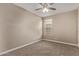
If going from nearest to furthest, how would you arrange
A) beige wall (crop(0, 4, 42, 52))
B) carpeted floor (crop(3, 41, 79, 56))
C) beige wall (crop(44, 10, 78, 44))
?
carpeted floor (crop(3, 41, 79, 56)) → beige wall (crop(0, 4, 42, 52)) → beige wall (crop(44, 10, 78, 44))

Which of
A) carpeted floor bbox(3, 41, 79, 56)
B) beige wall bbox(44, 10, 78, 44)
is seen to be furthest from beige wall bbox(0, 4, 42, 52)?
beige wall bbox(44, 10, 78, 44)

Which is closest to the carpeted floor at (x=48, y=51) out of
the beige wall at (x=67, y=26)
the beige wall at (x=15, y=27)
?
the beige wall at (x=15, y=27)

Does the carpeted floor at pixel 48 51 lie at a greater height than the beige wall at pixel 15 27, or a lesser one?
lesser

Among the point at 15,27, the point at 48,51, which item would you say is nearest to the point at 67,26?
the point at 48,51

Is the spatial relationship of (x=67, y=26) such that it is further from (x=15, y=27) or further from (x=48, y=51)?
(x=15, y=27)

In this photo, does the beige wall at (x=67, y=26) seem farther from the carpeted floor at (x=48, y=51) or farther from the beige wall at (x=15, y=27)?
the beige wall at (x=15, y=27)

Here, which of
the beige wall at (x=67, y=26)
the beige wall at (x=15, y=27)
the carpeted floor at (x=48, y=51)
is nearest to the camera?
the carpeted floor at (x=48, y=51)

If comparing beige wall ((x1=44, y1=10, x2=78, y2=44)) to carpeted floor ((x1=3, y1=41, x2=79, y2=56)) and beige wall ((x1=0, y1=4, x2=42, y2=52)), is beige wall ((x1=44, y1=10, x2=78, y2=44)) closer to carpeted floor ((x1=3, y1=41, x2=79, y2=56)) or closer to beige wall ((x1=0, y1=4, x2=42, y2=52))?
carpeted floor ((x1=3, y1=41, x2=79, y2=56))

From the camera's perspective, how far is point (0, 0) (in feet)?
2.30

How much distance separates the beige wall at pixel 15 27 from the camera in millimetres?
2646

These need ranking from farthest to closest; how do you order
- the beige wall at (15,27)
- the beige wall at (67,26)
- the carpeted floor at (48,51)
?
the beige wall at (67,26), the beige wall at (15,27), the carpeted floor at (48,51)

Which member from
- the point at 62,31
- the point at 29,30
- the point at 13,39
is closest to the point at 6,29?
the point at 13,39

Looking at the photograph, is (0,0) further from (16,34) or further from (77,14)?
(77,14)

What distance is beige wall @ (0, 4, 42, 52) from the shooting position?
104 inches
